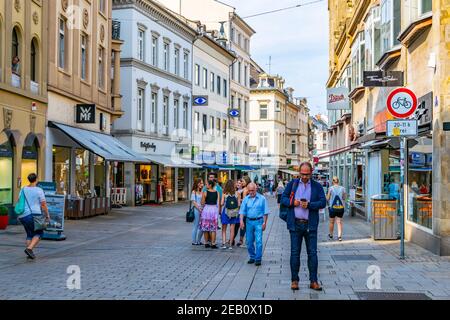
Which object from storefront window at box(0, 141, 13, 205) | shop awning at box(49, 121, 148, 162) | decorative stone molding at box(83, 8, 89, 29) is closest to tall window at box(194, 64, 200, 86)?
shop awning at box(49, 121, 148, 162)

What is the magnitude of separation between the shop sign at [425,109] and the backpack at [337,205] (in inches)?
140

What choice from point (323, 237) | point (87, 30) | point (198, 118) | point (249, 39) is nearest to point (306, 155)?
point (249, 39)

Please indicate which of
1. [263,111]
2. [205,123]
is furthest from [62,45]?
[263,111]

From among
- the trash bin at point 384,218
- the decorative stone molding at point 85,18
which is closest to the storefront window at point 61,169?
the decorative stone molding at point 85,18

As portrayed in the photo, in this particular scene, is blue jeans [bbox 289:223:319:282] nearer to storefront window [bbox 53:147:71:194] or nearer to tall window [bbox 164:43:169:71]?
storefront window [bbox 53:147:71:194]

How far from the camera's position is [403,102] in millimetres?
13031

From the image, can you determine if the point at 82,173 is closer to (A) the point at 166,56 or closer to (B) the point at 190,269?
(A) the point at 166,56

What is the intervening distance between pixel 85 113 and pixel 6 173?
6.46m

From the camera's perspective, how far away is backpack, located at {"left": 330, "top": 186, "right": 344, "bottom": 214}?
1806 cm

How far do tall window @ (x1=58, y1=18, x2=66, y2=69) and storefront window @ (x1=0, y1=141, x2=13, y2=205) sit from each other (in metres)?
5.81

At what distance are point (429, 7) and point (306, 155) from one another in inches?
3564

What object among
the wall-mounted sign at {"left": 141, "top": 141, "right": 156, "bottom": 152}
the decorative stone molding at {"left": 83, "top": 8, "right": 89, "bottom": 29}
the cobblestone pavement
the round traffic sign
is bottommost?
the cobblestone pavement

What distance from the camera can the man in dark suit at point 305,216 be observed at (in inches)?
376

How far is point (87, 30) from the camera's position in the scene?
1103 inches
